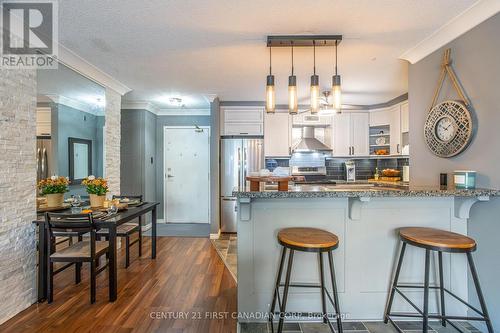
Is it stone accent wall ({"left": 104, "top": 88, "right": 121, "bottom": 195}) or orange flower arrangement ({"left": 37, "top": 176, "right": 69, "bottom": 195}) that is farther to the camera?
stone accent wall ({"left": 104, "top": 88, "right": 121, "bottom": 195})

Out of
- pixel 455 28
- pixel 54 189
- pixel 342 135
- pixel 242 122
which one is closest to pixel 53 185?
pixel 54 189

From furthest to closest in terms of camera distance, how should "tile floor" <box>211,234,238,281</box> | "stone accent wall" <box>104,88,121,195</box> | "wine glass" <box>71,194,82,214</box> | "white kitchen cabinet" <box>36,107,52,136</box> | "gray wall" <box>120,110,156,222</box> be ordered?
"gray wall" <box>120,110,156,222</box> < "stone accent wall" <box>104,88,121,195</box> < "tile floor" <box>211,234,238,281</box> < "wine glass" <box>71,194,82,214</box> < "white kitchen cabinet" <box>36,107,52,136</box>

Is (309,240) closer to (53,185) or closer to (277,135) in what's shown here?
(53,185)

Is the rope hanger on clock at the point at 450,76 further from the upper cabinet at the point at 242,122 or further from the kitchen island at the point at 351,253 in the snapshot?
the upper cabinet at the point at 242,122

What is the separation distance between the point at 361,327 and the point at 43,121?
10.8ft

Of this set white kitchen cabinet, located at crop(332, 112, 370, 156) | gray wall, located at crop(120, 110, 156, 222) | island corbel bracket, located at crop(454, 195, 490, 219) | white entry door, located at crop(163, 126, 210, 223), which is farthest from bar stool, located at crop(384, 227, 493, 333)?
gray wall, located at crop(120, 110, 156, 222)

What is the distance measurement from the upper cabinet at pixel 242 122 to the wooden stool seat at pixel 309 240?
294cm

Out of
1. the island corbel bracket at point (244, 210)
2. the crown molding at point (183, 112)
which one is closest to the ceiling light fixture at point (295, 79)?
the island corbel bracket at point (244, 210)

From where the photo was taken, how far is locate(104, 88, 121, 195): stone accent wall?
348cm

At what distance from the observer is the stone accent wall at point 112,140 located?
3.48m

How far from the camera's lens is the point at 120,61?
2.85 metres

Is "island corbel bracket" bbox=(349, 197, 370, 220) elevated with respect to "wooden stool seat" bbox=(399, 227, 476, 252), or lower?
elevated

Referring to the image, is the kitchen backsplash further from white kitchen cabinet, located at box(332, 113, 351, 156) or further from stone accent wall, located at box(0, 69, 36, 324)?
stone accent wall, located at box(0, 69, 36, 324)
